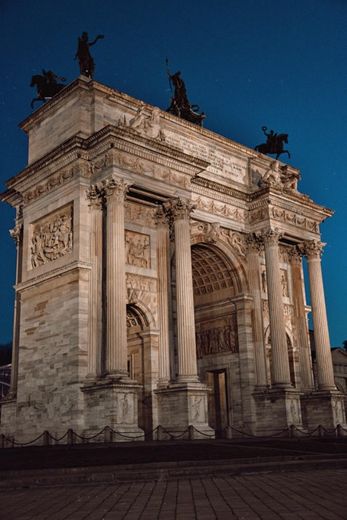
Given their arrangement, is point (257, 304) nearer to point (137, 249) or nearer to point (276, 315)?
point (276, 315)

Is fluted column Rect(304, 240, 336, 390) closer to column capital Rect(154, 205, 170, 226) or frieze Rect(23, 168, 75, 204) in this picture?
column capital Rect(154, 205, 170, 226)

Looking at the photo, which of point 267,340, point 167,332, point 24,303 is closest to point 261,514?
point 167,332

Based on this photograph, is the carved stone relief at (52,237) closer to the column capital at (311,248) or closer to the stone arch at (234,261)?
the stone arch at (234,261)

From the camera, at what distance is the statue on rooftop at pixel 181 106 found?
34656mm

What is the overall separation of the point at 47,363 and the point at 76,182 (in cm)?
813

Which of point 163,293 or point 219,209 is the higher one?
point 219,209

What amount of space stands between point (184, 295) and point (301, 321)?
38.6 feet

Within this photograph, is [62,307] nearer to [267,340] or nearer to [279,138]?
[267,340]

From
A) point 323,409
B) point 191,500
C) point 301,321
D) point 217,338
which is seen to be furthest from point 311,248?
point 191,500

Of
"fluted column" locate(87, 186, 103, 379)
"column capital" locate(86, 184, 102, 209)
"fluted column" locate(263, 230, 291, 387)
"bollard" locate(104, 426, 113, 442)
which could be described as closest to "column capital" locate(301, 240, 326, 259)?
"fluted column" locate(263, 230, 291, 387)

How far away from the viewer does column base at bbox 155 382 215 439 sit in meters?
24.8

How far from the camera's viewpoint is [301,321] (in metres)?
36.4

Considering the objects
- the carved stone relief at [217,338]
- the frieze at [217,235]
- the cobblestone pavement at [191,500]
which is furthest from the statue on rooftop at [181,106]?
the cobblestone pavement at [191,500]

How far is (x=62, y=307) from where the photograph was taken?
26.1 meters
